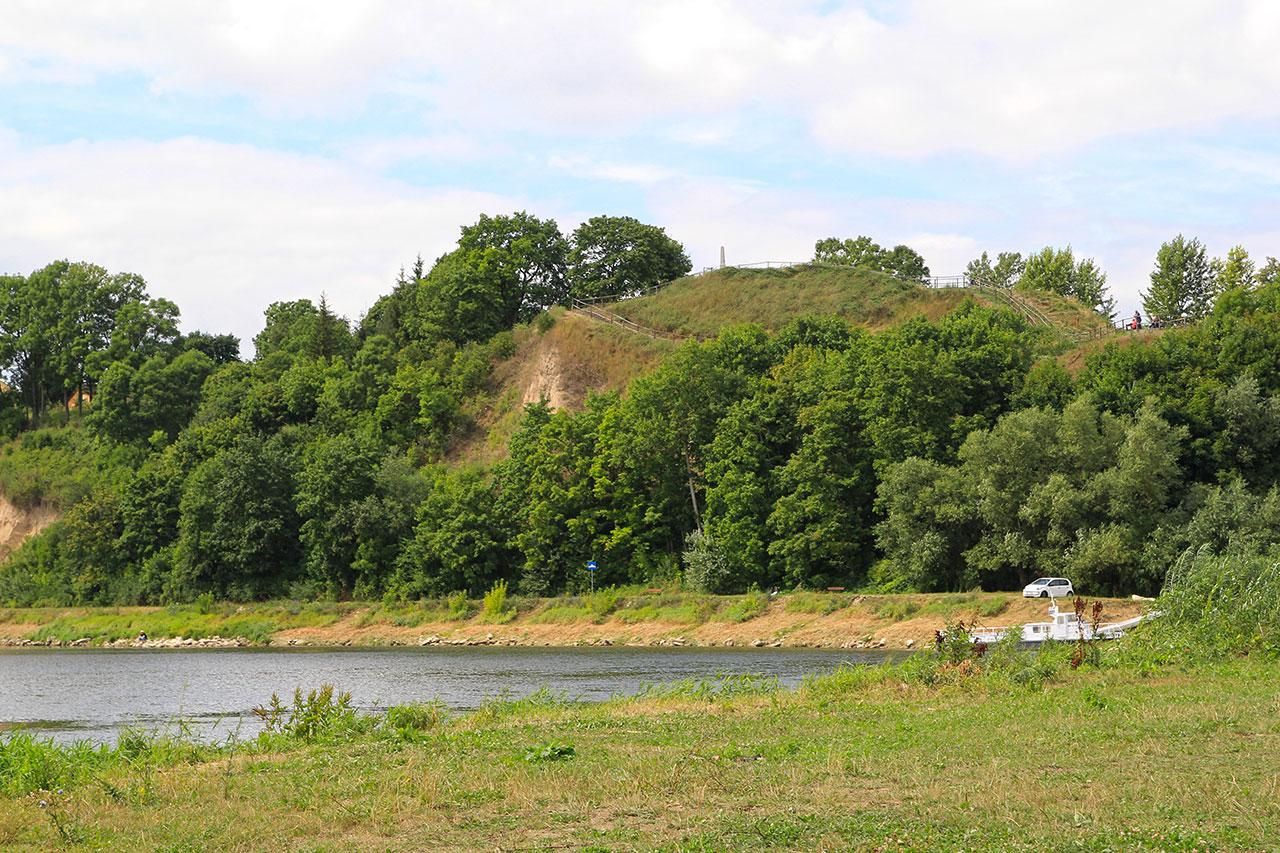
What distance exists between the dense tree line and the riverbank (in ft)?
10.8

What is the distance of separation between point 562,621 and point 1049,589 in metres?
26.9

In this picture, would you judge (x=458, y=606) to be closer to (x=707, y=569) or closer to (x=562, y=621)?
(x=562, y=621)

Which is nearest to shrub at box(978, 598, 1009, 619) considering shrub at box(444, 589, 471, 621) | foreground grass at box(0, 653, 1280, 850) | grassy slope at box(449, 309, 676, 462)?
shrub at box(444, 589, 471, 621)

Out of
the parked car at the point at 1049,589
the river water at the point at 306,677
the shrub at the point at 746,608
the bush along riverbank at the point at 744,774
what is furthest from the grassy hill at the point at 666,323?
the bush along riverbank at the point at 744,774

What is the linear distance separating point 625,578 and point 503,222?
47689mm

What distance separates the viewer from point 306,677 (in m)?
50.8

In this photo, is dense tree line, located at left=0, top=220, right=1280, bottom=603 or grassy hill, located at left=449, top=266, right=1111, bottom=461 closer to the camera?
dense tree line, located at left=0, top=220, right=1280, bottom=603

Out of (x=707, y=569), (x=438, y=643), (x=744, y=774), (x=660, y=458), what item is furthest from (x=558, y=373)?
(x=744, y=774)

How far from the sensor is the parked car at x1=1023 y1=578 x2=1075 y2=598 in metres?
60.2

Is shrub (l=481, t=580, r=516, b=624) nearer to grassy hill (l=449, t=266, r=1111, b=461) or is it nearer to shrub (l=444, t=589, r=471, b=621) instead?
shrub (l=444, t=589, r=471, b=621)

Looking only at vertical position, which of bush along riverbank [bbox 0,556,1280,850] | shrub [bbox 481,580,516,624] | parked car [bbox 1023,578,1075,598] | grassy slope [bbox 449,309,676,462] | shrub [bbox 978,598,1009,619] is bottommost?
shrub [bbox 481,580,516,624]

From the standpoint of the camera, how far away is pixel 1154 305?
112625 mm

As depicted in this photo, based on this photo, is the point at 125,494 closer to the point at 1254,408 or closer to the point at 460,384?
the point at 460,384

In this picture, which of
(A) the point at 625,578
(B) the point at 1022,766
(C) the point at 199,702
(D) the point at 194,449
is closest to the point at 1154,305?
(A) the point at 625,578
